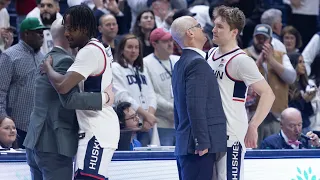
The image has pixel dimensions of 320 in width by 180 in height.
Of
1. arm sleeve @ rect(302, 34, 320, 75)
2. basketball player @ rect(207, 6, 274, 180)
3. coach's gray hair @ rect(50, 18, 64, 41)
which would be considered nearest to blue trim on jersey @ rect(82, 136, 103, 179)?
coach's gray hair @ rect(50, 18, 64, 41)

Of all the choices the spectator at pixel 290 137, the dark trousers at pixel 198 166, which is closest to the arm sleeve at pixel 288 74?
the spectator at pixel 290 137

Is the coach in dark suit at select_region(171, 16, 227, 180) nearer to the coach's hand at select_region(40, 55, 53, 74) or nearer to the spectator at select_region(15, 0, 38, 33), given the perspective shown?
the coach's hand at select_region(40, 55, 53, 74)

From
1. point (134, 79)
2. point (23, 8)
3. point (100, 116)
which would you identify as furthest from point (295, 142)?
point (23, 8)

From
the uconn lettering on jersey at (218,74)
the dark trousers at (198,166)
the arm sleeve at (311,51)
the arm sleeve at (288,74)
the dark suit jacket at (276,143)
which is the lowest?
the dark suit jacket at (276,143)

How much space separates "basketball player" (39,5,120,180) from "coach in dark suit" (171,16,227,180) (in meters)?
0.57

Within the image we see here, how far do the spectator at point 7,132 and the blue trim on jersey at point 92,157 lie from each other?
90.3 inches

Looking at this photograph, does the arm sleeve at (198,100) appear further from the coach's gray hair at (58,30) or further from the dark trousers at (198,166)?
the coach's gray hair at (58,30)

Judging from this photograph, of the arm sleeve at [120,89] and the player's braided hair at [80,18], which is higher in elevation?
A: the player's braided hair at [80,18]

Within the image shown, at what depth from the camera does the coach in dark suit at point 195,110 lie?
242 inches

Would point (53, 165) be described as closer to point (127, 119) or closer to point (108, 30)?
point (127, 119)

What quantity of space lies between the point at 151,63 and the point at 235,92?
3812mm

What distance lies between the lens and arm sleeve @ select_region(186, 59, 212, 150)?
612 cm

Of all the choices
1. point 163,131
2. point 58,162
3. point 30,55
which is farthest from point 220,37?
point 163,131

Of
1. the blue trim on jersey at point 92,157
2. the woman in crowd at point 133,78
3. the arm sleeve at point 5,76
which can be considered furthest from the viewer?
the woman in crowd at point 133,78
